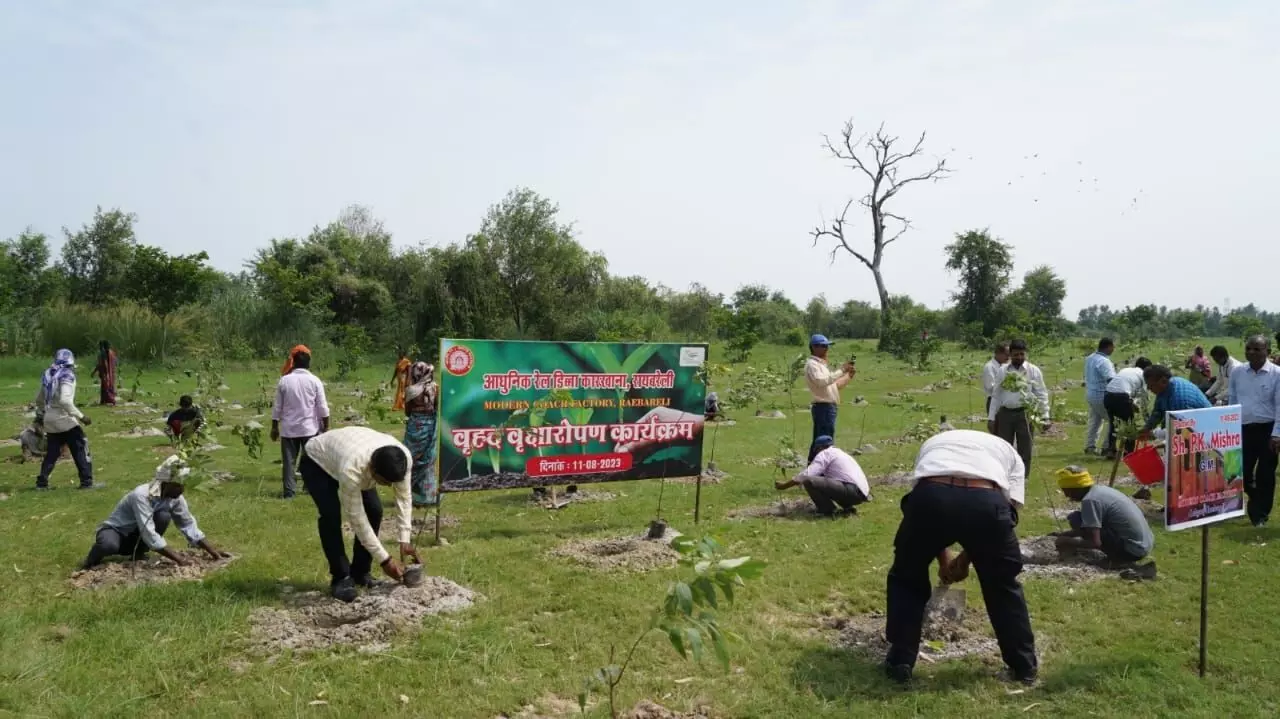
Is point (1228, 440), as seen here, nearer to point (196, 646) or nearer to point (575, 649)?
point (575, 649)

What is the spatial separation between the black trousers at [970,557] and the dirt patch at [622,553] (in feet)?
8.60

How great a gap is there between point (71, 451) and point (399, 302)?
2997 cm

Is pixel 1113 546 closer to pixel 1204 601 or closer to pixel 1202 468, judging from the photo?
pixel 1202 468

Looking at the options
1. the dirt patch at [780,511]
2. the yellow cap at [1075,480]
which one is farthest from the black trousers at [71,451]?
the yellow cap at [1075,480]

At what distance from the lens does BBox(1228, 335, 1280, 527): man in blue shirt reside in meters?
8.03

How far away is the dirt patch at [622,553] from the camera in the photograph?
730cm

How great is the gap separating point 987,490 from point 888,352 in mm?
34893

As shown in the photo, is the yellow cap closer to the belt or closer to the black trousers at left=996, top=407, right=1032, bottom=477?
the belt

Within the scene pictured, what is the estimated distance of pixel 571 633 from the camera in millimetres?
5801

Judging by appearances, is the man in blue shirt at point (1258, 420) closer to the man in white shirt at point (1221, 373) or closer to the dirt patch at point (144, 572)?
the man in white shirt at point (1221, 373)

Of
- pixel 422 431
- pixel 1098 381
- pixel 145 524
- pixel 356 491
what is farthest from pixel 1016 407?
pixel 145 524

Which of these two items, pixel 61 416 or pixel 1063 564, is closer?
pixel 1063 564

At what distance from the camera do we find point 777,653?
5539 millimetres

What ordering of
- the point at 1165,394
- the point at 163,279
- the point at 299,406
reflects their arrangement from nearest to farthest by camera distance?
1. the point at 1165,394
2. the point at 299,406
3. the point at 163,279
